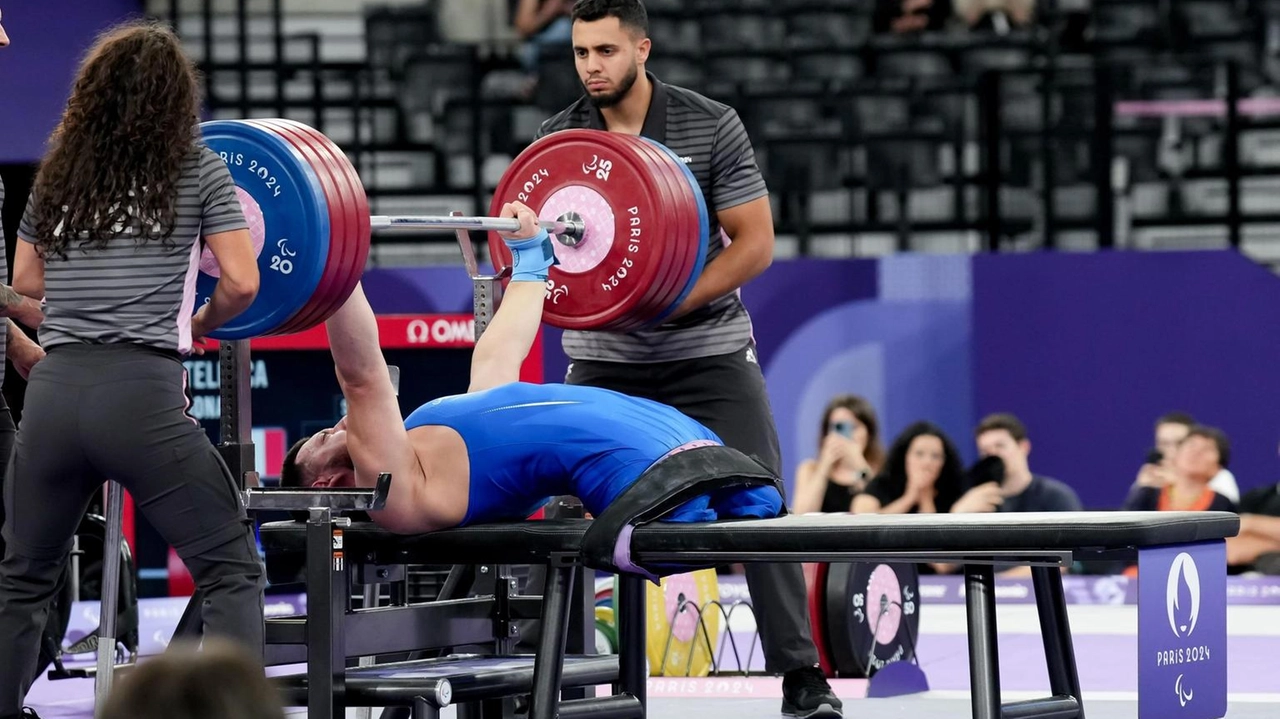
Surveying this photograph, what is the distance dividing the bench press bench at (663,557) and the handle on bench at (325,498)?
33 mm

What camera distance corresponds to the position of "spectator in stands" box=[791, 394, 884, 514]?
23.2 feet

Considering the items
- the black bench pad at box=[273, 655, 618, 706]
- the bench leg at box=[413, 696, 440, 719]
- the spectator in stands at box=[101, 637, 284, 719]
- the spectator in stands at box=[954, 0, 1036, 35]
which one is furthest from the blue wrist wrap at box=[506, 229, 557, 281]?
the spectator in stands at box=[954, 0, 1036, 35]

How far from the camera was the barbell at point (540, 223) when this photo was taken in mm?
3238

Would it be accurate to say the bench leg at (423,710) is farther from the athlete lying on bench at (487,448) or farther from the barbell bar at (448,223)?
the barbell bar at (448,223)

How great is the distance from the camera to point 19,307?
3291mm

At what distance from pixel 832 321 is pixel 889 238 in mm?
535

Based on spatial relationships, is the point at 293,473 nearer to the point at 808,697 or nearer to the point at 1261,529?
the point at 808,697

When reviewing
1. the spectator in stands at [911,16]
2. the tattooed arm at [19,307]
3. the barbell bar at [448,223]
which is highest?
the spectator in stands at [911,16]

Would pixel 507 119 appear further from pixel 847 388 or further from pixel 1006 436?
pixel 1006 436

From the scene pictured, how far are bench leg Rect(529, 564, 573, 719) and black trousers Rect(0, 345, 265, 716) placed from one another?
470 millimetres

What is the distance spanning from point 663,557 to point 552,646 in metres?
0.24

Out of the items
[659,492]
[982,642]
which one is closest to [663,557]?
[659,492]

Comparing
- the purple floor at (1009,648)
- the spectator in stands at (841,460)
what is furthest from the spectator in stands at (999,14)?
the purple floor at (1009,648)

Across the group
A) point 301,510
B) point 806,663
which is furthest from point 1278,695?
point 301,510
